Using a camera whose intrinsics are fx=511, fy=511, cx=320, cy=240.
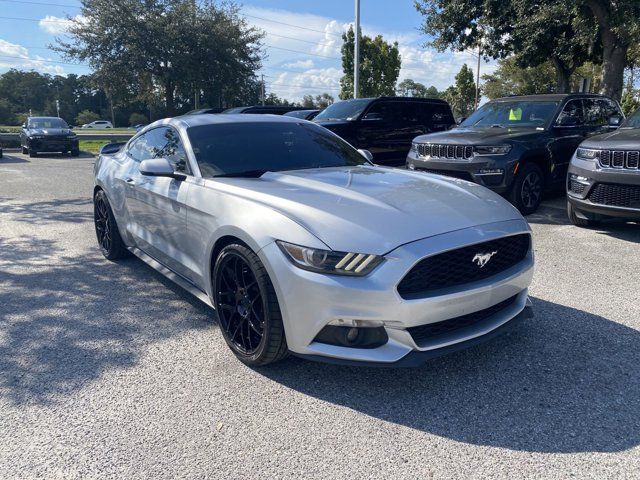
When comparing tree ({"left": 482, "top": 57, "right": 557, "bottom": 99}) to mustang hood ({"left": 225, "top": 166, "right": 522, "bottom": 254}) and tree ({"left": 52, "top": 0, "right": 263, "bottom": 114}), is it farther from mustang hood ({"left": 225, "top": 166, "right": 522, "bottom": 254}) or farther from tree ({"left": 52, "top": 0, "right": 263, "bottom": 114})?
mustang hood ({"left": 225, "top": 166, "right": 522, "bottom": 254})

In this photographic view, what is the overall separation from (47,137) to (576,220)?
18767 millimetres

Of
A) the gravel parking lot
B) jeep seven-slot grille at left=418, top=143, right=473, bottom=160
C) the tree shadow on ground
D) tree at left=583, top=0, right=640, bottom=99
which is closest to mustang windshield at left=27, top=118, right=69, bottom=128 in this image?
the tree shadow on ground

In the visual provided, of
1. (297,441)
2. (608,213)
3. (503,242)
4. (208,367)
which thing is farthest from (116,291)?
(608,213)

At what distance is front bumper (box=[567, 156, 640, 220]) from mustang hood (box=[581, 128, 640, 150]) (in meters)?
0.21

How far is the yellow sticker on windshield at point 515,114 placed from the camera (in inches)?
330

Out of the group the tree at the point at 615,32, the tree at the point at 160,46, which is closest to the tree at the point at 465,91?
the tree at the point at 160,46

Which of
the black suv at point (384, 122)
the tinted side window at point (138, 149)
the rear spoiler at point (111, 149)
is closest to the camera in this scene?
the tinted side window at point (138, 149)

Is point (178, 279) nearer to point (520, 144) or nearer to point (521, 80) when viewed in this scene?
point (520, 144)

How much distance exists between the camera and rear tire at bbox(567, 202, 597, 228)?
259 inches

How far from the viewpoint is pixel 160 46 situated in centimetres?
2722

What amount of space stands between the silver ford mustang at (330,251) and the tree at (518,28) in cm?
1251

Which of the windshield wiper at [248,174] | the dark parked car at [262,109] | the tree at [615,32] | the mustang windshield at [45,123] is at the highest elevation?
the tree at [615,32]

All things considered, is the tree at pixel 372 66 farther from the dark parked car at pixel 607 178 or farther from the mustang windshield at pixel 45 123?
the dark parked car at pixel 607 178

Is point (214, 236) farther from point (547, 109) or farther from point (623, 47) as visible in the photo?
point (623, 47)
